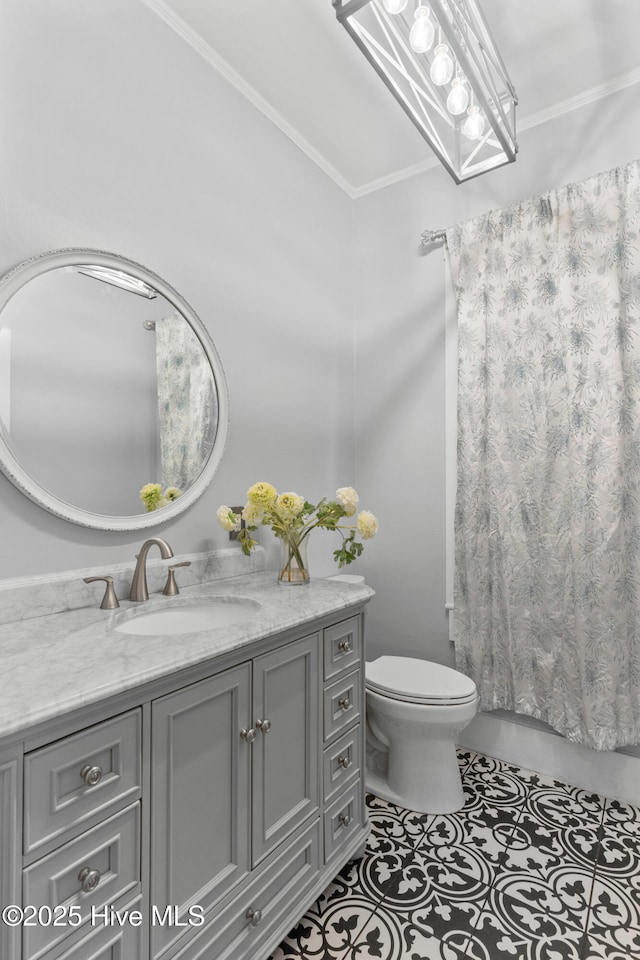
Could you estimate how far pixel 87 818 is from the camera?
89 cm

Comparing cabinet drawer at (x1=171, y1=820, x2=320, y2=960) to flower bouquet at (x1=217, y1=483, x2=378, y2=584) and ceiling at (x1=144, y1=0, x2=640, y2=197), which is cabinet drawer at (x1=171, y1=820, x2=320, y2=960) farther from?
ceiling at (x1=144, y1=0, x2=640, y2=197)

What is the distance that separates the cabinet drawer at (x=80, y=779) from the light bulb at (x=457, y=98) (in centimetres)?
187

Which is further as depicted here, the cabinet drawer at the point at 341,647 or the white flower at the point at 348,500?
the white flower at the point at 348,500

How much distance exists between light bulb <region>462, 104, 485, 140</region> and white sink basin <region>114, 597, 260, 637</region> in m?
1.68

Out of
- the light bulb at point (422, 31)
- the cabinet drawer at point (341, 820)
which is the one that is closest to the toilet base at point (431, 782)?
the cabinet drawer at point (341, 820)

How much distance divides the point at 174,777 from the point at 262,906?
0.53m

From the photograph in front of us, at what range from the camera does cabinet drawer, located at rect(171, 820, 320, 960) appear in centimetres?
113

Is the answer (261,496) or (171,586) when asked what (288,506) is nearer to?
(261,496)

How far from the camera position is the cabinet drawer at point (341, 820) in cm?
150

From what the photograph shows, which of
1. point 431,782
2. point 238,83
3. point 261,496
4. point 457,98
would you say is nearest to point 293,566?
point 261,496

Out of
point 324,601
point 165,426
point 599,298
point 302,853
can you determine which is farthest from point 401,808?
point 599,298

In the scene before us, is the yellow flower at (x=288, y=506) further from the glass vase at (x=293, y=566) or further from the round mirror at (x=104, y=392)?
the round mirror at (x=104, y=392)

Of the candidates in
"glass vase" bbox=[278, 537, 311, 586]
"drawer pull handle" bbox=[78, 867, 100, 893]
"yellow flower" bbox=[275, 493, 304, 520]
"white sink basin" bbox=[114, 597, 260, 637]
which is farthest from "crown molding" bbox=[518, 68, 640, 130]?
"drawer pull handle" bbox=[78, 867, 100, 893]

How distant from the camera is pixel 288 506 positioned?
5.96ft
